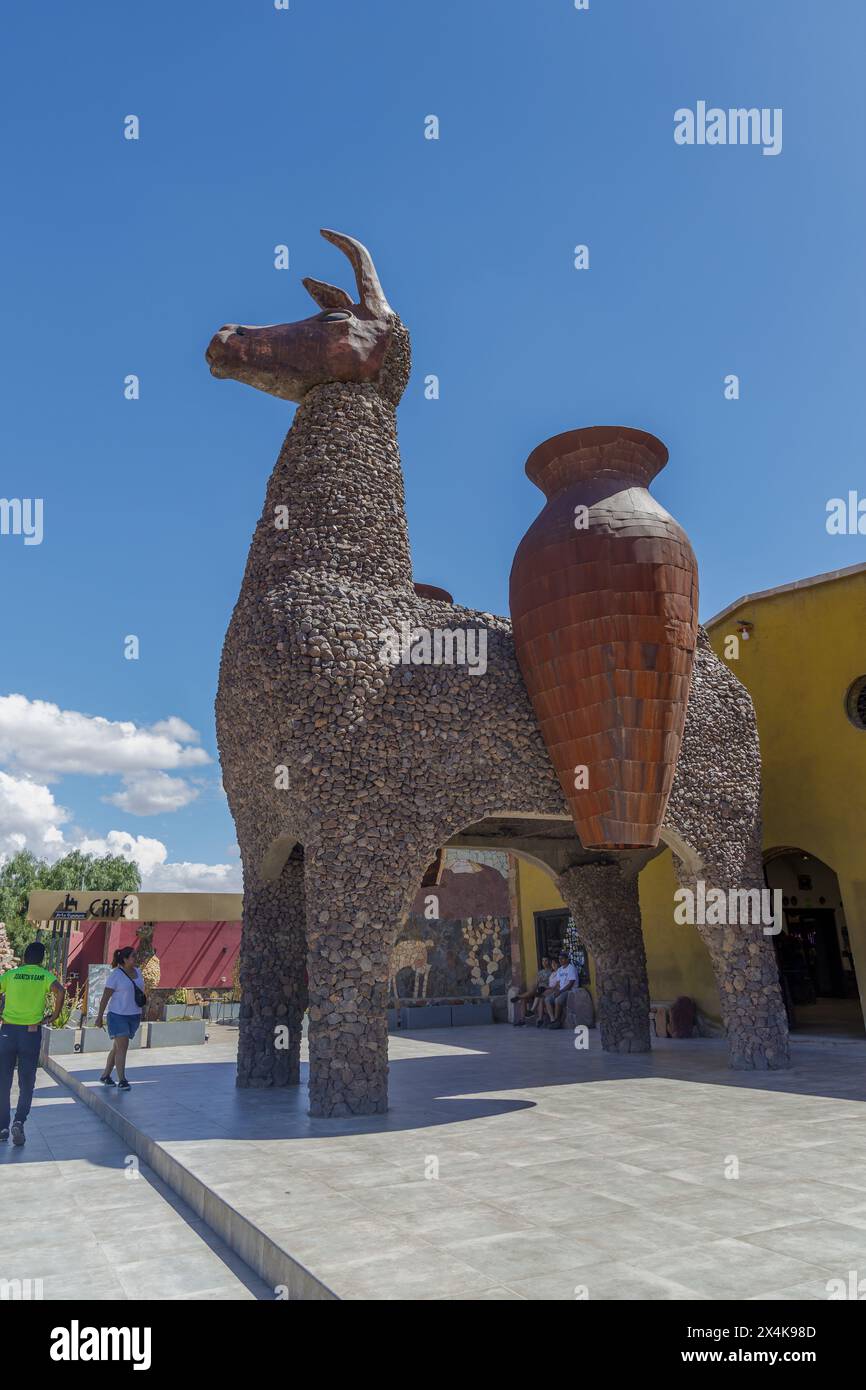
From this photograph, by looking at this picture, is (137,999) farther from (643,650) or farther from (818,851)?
(818,851)

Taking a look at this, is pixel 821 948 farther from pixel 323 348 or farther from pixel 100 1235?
pixel 100 1235

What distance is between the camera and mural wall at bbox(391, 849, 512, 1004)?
2020 centimetres

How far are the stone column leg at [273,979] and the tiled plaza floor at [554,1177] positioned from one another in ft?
1.66

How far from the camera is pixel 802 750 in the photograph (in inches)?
547

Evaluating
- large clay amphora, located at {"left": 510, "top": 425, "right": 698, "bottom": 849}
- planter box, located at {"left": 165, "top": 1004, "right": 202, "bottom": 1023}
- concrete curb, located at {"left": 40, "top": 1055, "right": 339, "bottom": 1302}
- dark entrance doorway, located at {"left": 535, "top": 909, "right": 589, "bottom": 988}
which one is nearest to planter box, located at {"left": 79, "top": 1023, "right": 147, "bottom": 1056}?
planter box, located at {"left": 165, "top": 1004, "right": 202, "bottom": 1023}

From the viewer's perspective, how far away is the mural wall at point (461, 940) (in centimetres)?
2020

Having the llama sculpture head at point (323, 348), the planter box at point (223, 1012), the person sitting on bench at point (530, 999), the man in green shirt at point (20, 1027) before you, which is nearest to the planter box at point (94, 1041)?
the man in green shirt at point (20, 1027)

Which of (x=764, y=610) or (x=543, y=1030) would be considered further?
(x=543, y=1030)

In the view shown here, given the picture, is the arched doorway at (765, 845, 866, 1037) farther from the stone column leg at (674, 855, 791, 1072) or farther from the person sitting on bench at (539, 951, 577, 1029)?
the stone column leg at (674, 855, 791, 1072)

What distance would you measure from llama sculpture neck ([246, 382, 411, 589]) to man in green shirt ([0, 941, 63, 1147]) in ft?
14.0

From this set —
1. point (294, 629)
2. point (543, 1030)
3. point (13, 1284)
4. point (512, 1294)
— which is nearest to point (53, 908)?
point (543, 1030)

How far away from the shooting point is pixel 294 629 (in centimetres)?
863

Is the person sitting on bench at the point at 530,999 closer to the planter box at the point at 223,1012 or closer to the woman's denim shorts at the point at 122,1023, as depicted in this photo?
the planter box at the point at 223,1012
